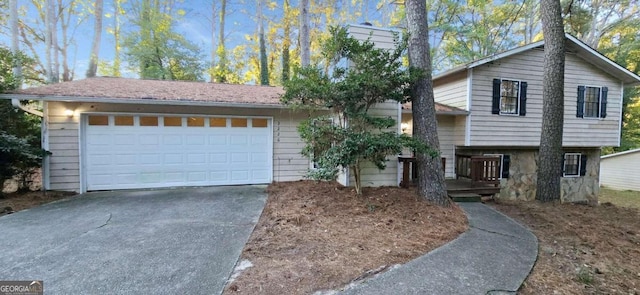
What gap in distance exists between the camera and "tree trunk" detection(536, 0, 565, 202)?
617 centimetres

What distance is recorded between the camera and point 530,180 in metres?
9.20

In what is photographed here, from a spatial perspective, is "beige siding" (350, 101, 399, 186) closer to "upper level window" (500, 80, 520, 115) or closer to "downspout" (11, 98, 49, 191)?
"upper level window" (500, 80, 520, 115)

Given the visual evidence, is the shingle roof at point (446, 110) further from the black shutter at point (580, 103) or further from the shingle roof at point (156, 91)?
the black shutter at point (580, 103)

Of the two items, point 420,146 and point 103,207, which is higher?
point 420,146

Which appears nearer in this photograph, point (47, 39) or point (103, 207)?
point (103, 207)

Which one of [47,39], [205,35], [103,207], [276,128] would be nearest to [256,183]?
[276,128]

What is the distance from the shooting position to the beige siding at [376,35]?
609cm

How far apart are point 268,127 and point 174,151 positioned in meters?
2.46

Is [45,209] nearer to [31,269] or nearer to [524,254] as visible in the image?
[31,269]

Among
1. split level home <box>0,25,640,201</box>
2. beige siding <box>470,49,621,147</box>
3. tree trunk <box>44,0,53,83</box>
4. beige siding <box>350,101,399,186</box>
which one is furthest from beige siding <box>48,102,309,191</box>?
→ tree trunk <box>44,0,53,83</box>

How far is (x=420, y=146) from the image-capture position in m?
4.73

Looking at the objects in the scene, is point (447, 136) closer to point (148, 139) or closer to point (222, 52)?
point (148, 139)

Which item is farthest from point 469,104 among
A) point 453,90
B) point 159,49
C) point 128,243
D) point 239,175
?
point 159,49

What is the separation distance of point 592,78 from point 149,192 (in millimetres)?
13834
